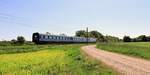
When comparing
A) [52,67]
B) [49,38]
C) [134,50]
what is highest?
[49,38]

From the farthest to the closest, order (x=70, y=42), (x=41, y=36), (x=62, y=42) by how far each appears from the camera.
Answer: (x=70, y=42) → (x=62, y=42) → (x=41, y=36)

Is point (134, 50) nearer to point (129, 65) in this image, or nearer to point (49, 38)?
point (129, 65)

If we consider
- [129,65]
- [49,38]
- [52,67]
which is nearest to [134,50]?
[129,65]

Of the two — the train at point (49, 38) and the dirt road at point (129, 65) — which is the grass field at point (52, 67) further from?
the train at point (49, 38)

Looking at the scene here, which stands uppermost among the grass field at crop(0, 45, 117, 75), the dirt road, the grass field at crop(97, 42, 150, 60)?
the grass field at crop(97, 42, 150, 60)

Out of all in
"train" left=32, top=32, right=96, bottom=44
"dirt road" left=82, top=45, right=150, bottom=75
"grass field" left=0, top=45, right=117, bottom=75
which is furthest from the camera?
"train" left=32, top=32, right=96, bottom=44

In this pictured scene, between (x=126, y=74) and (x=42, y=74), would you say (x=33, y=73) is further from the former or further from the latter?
(x=126, y=74)

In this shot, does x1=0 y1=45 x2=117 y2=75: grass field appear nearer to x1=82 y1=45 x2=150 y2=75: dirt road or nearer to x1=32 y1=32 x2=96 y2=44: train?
x1=82 y1=45 x2=150 y2=75: dirt road

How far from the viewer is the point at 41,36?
82.1 metres

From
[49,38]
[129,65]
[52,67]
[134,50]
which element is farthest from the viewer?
[49,38]

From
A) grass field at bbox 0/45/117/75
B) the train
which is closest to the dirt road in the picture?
grass field at bbox 0/45/117/75

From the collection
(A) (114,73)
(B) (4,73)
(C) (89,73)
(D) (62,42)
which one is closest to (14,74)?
(B) (4,73)

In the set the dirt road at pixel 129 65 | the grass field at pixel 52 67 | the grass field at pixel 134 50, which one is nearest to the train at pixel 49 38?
the grass field at pixel 134 50

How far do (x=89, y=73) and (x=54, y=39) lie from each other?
73349 millimetres
